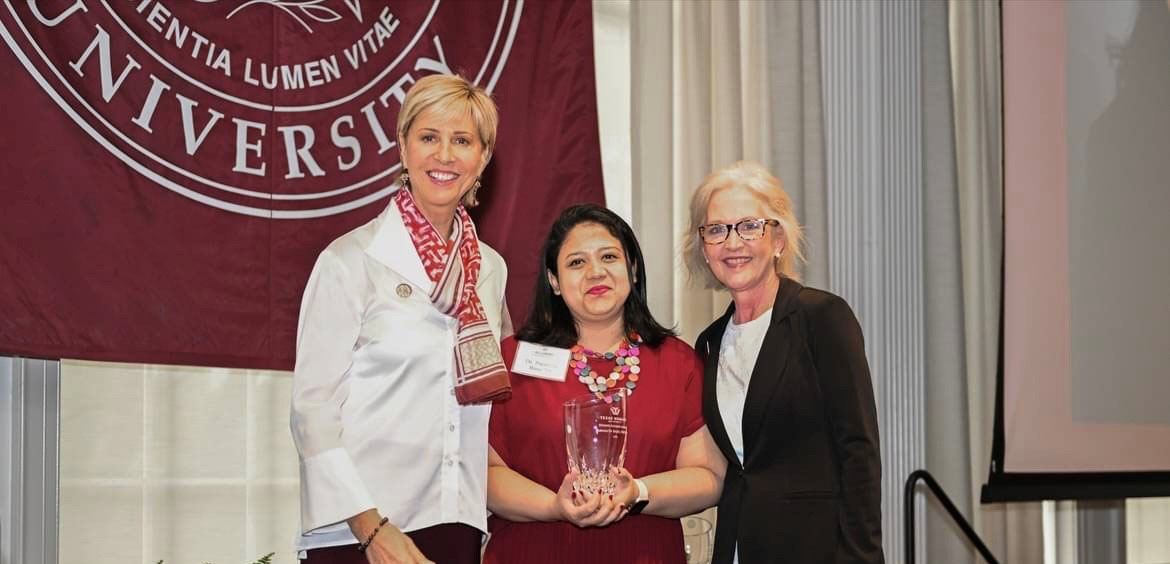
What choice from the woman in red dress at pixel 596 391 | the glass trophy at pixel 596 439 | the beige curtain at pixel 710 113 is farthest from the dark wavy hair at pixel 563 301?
the beige curtain at pixel 710 113

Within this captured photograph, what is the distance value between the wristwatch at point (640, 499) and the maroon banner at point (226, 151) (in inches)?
51.3

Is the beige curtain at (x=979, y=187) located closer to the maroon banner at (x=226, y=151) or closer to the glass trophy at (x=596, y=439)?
the maroon banner at (x=226, y=151)

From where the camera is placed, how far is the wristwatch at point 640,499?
2.73 m

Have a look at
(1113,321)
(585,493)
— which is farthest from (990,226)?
(585,493)

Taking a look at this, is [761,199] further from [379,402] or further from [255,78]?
[255,78]

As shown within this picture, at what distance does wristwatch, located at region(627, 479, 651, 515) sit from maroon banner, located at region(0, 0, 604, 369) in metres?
1.30

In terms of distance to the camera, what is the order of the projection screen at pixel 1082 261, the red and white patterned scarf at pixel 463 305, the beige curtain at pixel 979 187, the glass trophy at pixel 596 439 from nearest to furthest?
the glass trophy at pixel 596 439 < the red and white patterned scarf at pixel 463 305 < the projection screen at pixel 1082 261 < the beige curtain at pixel 979 187

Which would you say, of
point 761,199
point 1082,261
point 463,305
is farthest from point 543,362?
point 1082,261

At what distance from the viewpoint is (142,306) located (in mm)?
3418

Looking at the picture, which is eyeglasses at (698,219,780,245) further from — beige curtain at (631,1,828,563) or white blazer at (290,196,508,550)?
beige curtain at (631,1,828,563)

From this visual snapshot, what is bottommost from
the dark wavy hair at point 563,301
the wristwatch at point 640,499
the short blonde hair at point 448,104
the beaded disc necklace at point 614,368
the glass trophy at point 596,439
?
the wristwatch at point 640,499

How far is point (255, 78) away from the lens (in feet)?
12.1

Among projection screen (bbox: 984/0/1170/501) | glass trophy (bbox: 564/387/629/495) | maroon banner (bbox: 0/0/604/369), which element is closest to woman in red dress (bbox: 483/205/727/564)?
glass trophy (bbox: 564/387/629/495)

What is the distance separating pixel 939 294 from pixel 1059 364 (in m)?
0.60
